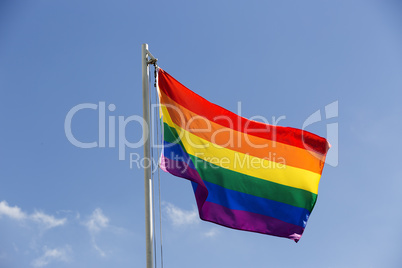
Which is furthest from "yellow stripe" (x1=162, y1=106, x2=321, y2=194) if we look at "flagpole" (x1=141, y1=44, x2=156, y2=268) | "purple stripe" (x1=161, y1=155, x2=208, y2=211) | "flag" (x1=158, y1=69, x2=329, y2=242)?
"flagpole" (x1=141, y1=44, x2=156, y2=268)

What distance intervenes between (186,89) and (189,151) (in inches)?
53.9

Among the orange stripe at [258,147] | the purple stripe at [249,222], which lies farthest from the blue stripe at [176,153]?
the purple stripe at [249,222]

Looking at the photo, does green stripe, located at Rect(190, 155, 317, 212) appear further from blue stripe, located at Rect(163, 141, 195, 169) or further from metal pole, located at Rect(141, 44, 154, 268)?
metal pole, located at Rect(141, 44, 154, 268)

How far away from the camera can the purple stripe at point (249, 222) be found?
10125 millimetres

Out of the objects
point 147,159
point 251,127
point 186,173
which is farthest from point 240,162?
point 147,159

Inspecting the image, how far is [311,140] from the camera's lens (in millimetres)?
11117

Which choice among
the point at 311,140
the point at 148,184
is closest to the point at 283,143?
the point at 311,140

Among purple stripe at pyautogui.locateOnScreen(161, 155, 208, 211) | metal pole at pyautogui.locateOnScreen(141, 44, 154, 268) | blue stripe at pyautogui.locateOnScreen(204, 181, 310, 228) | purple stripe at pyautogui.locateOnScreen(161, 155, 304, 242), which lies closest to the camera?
metal pole at pyautogui.locateOnScreen(141, 44, 154, 268)

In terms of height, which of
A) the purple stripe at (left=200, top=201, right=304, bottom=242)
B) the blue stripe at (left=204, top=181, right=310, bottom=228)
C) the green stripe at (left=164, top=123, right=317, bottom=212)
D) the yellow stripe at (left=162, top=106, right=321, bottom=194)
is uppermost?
the yellow stripe at (left=162, top=106, right=321, bottom=194)

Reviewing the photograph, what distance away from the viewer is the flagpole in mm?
8499

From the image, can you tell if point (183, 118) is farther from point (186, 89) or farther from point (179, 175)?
point (179, 175)

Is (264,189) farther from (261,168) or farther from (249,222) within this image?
(249,222)

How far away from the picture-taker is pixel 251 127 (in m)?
11.1

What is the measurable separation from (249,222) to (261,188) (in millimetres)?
827
